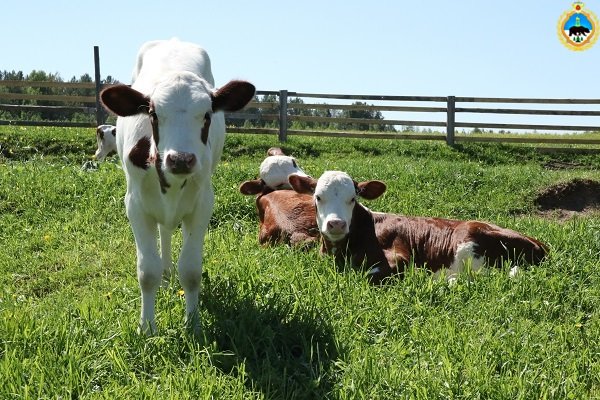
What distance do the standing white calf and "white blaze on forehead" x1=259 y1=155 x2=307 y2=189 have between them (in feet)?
11.7

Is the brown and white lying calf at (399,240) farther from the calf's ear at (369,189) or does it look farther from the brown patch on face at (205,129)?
the brown patch on face at (205,129)

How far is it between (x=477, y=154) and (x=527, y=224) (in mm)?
10930

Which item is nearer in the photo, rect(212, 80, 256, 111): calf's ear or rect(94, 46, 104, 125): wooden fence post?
rect(212, 80, 256, 111): calf's ear

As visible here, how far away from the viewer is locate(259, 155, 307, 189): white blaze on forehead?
343 inches

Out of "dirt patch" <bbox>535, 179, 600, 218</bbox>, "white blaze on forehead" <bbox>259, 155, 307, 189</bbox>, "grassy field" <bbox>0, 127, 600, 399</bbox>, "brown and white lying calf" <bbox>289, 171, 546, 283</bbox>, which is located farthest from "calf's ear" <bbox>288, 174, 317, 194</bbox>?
"dirt patch" <bbox>535, 179, 600, 218</bbox>

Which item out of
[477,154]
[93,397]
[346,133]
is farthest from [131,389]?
[346,133]

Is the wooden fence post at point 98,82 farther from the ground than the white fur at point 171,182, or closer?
farther from the ground

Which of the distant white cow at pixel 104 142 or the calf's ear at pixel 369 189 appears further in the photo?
the distant white cow at pixel 104 142

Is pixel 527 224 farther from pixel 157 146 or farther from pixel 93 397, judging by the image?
pixel 93 397

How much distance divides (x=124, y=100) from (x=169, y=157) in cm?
75

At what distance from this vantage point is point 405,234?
21.9ft

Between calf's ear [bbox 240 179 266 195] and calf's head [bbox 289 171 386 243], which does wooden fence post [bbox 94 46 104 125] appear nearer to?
calf's ear [bbox 240 179 266 195]

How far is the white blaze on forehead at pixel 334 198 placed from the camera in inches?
245

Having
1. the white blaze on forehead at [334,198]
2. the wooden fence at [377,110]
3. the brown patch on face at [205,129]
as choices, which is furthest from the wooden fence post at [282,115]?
the brown patch on face at [205,129]
